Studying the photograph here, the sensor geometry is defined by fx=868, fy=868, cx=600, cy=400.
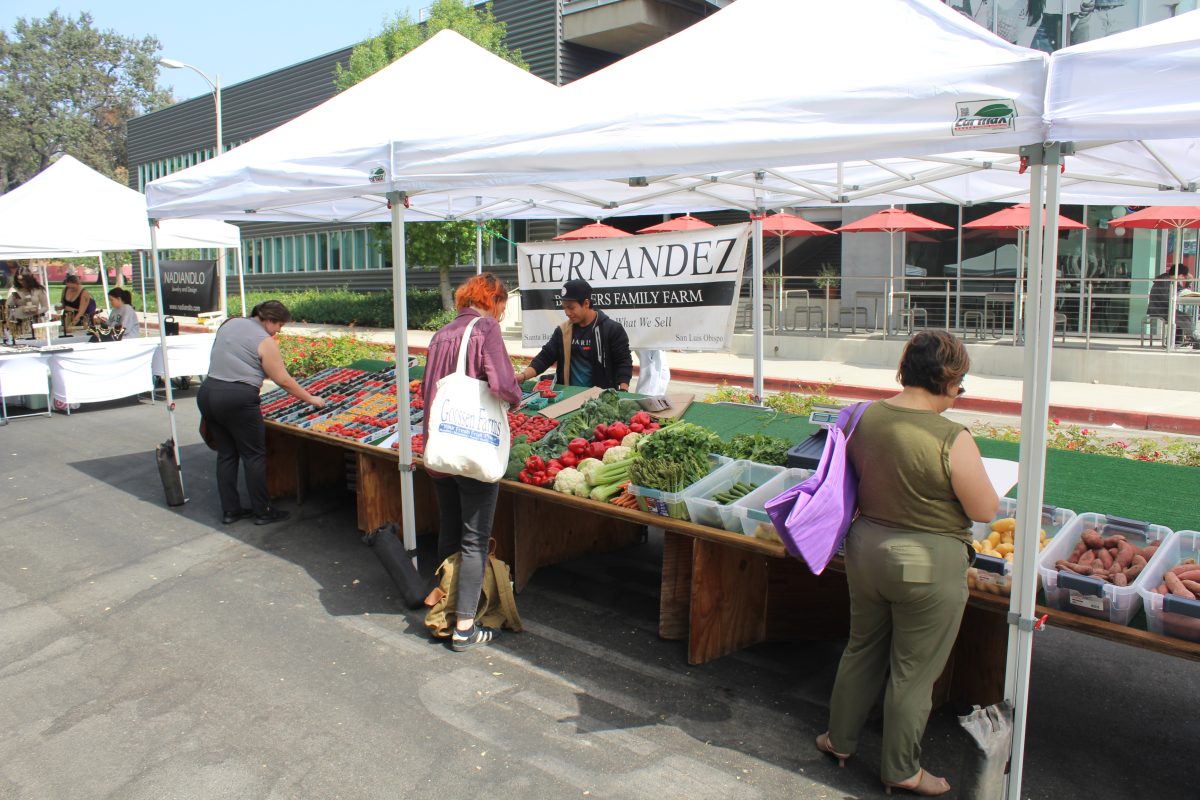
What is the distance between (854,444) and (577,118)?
209 cm

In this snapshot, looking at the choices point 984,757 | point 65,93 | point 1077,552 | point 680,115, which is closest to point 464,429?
point 680,115

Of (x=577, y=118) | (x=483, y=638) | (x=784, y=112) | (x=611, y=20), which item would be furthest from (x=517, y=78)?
(x=611, y=20)

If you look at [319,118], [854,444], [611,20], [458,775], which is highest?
[611,20]

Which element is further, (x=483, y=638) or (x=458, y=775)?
(x=483, y=638)

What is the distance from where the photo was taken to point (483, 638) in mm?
4898

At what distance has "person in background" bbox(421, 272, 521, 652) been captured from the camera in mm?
4660

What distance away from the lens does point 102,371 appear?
12.9 meters

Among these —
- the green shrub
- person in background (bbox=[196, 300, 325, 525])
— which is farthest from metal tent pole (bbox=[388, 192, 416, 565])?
the green shrub

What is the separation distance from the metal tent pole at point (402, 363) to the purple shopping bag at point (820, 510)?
279 centimetres

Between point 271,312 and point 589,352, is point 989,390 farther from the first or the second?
point 271,312

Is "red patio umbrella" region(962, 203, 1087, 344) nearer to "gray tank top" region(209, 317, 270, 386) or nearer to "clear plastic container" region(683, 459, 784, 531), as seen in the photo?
"clear plastic container" region(683, 459, 784, 531)

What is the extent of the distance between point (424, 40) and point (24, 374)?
16163mm

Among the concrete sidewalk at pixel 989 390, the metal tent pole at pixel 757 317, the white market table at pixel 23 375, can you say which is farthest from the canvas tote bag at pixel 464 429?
the white market table at pixel 23 375

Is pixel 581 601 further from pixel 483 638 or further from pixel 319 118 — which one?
pixel 319 118
